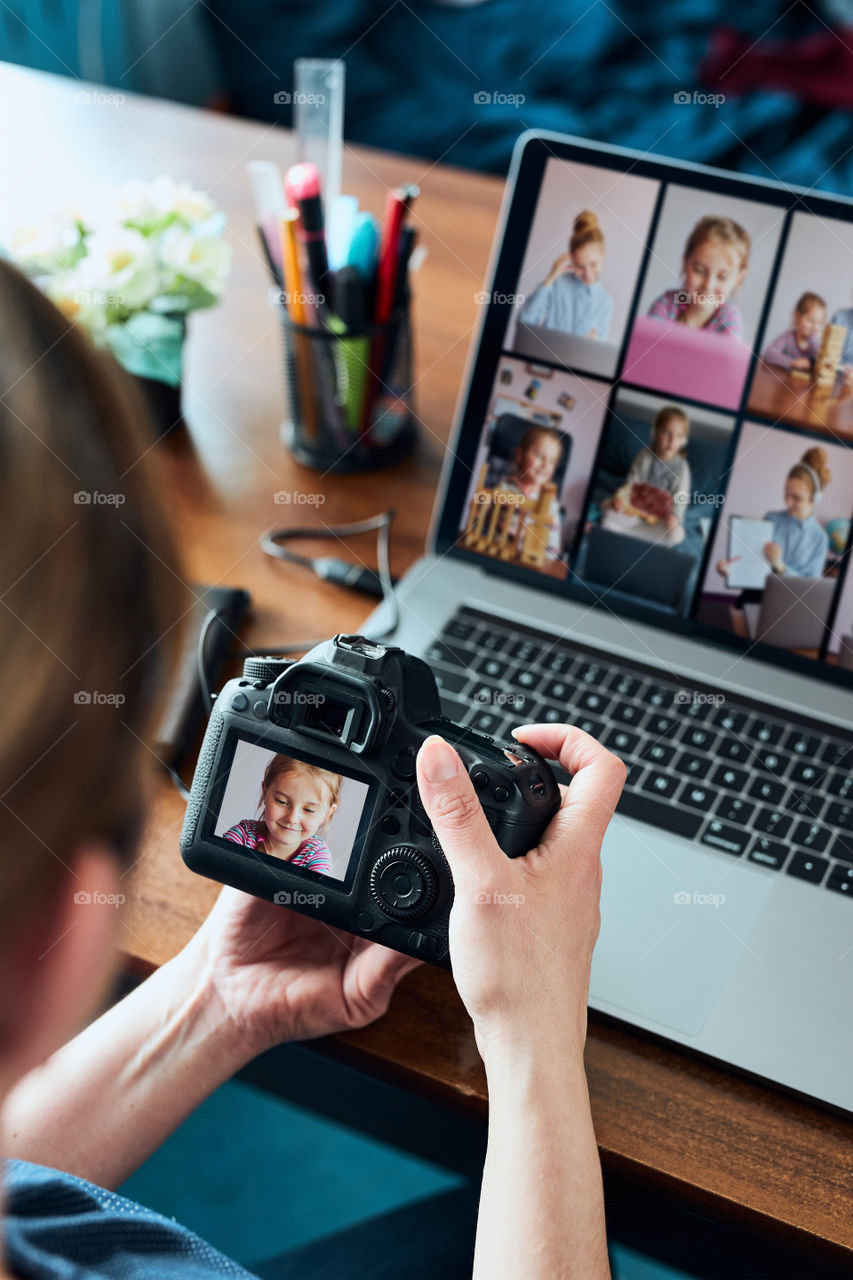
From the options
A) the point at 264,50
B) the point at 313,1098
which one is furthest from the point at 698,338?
the point at 264,50

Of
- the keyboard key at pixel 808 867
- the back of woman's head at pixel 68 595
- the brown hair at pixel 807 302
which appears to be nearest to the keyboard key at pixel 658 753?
the keyboard key at pixel 808 867

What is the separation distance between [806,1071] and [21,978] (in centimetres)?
42

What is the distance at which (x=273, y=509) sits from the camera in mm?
938

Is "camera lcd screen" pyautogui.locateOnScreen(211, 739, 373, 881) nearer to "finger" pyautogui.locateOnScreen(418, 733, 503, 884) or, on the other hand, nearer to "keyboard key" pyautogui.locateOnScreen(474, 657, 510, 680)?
"finger" pyautogui.locateOnScreen(418, 733, 503, 884)

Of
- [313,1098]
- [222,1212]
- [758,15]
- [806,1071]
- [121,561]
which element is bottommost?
[222,1212]

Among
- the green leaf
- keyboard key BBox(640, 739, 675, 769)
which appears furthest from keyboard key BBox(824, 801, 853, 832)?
the green leaf

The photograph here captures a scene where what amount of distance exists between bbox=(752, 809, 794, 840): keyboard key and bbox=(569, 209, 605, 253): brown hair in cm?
41

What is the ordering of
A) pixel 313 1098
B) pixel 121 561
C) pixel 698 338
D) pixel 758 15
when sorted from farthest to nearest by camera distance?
pixel 758 15 < pixel 313 1098 < pixel 698 338 < pixel 121 561

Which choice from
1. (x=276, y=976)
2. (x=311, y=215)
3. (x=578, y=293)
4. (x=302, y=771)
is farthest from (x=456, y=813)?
(x=311, y=215)

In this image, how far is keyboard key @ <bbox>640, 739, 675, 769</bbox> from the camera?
2.40 ft

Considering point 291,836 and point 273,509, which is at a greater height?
point 273,509

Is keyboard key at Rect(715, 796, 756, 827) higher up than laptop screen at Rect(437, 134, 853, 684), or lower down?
lower down

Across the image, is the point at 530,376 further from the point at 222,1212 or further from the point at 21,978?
the point at 222,1212

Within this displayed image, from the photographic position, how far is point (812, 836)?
0.69m
